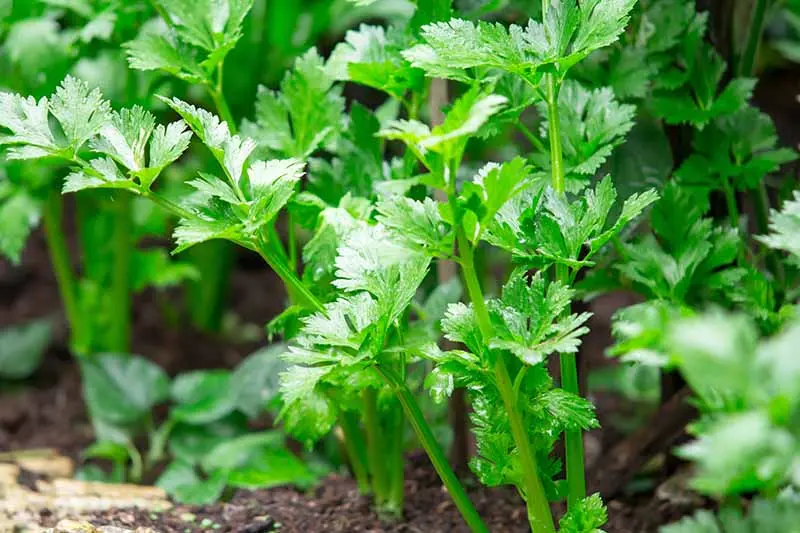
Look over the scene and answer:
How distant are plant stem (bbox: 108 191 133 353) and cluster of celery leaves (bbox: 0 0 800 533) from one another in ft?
1.67

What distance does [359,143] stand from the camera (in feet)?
3.92

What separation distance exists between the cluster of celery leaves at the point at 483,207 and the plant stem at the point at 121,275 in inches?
20.0

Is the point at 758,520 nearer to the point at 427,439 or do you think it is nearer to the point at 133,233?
the point at 427,439

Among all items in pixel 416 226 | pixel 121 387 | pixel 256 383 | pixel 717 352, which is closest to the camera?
pixel 717 352

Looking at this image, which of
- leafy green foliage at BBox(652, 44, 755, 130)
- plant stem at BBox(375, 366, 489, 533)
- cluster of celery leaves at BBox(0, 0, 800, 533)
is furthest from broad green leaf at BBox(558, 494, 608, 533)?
leafy green foliage at BBox(652, 44, 755, 130)

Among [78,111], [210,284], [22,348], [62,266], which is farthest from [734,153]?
[22,348]

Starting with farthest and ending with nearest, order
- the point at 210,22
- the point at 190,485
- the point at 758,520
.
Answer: the point at 190,485, the point at 210,22, the point at 758,520

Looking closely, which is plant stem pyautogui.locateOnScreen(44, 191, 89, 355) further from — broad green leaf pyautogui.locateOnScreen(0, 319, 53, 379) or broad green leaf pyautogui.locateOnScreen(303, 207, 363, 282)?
broad green leaf pyautogui.locateOnScreen(303, 207, 363, 282)

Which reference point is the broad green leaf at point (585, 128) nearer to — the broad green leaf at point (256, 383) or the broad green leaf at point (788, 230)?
the broad green leaf at point (788, 230)

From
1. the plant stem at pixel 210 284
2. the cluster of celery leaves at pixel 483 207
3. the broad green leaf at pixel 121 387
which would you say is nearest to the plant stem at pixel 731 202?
the cluster of celery leaves at pixel 483 207

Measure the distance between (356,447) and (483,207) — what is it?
0.51m

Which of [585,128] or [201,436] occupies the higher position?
[585,128]

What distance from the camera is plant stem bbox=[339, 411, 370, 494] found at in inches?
49.6

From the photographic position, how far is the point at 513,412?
0.95 meters
